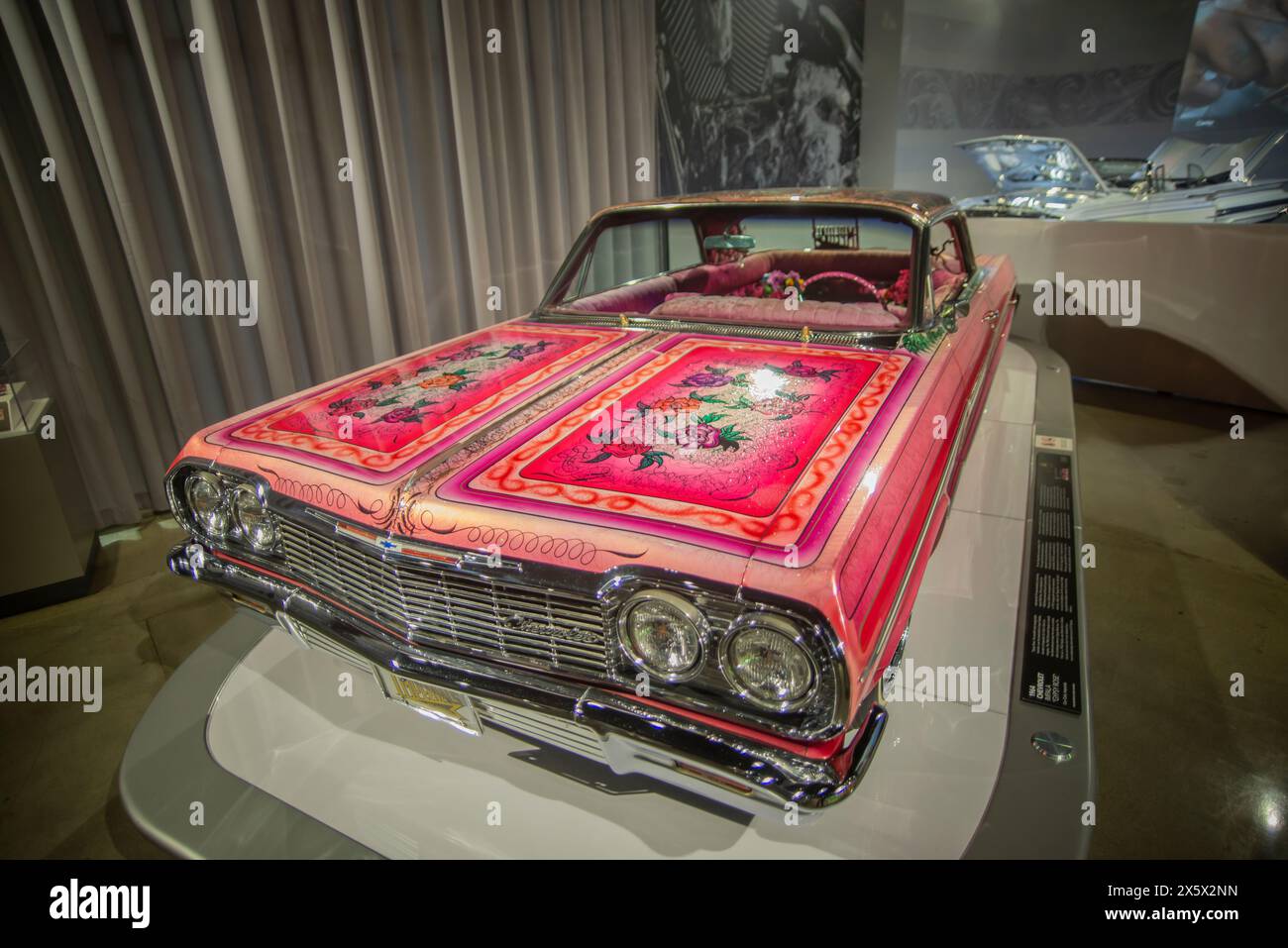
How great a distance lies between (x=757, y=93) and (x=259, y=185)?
358 cm

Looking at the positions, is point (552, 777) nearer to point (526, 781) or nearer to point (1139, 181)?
point (526, 781)

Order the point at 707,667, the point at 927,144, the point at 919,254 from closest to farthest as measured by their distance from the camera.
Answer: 1. the point at 707,667
2. the point at 919,254
3. the point at 927,144

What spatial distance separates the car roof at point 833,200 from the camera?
7.63 ft

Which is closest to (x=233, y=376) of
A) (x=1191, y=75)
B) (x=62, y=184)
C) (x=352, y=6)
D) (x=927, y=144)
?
(x=62, y=184)

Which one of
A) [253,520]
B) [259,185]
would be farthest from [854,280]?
[259,185]

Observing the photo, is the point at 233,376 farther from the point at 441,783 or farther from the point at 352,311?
the point at 441,783

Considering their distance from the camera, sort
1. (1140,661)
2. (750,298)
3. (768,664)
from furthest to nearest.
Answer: (750,298)
(1140,661)
(768,664)

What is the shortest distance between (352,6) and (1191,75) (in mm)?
4309

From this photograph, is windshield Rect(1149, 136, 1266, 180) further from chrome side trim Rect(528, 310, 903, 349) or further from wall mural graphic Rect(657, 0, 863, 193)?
chrome side trim Rect(528, 310, 903, 349)

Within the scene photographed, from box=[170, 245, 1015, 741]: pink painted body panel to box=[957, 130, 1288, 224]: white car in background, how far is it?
265 centimetres

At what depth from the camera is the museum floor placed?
171cm

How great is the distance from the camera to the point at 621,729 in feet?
4.10

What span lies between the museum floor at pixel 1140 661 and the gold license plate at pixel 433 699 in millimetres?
840

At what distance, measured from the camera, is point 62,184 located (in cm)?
286
